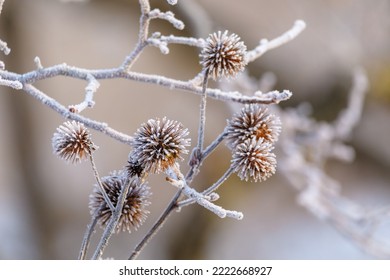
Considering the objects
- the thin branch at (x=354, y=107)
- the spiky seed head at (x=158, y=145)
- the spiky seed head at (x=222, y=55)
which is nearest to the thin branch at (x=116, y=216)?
the spiky seed head at (x=158, y=145)

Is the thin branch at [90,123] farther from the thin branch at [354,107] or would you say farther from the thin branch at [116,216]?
the thin branch at [354,107]

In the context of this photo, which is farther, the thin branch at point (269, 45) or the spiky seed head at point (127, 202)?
the thin branch at point (269, 45)

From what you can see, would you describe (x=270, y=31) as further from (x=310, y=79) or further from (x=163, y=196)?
(x=163, y=196)

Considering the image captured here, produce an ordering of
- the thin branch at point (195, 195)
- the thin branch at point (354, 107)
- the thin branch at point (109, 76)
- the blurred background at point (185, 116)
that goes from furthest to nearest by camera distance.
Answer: the blurred background at point (185, 116), the thin branch at point (354, 107), the thin branch at point (109, 76), the thin branch at point (195, 195)

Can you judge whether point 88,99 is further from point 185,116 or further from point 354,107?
point 185,116

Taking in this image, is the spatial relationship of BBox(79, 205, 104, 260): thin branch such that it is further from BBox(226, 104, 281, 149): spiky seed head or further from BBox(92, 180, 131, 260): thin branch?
BBox(226, 104, 281, 149): spiky seed head

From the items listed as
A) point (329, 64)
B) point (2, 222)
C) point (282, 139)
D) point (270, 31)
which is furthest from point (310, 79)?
point (2, 222)

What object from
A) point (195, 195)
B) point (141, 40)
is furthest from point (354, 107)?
point (195, 195)
